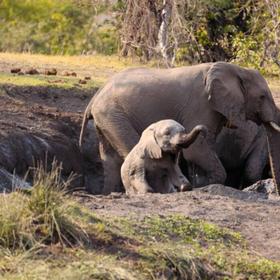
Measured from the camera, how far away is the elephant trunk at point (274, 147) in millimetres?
15000

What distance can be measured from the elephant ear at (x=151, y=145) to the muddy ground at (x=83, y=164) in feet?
2.65

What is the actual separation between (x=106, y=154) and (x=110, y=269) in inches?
304

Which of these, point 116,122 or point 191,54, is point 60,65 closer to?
point 191,54

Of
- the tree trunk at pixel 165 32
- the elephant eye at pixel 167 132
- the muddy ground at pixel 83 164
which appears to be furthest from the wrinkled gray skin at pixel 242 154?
the tree trunk at pixel 165 32

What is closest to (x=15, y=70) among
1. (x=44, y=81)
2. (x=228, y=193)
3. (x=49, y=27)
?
(x=44, y=81)

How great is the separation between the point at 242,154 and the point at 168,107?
6.29 ft

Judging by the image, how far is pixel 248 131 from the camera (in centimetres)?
1706

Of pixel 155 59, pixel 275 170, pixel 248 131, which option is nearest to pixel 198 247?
pixel 275 170

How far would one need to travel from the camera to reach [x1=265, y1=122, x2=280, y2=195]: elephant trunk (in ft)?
49.2

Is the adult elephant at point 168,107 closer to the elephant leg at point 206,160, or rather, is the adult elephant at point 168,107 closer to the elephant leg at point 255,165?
the elephant leg at point 206,160

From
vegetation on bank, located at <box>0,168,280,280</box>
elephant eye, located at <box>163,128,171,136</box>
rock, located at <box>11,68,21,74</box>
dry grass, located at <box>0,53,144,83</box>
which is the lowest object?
dry grass, located at <box>0,53,144,83</box>

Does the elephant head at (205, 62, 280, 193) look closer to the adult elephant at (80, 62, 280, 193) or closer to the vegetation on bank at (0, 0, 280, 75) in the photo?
the adult elephant at (80, 62, 280, 193)

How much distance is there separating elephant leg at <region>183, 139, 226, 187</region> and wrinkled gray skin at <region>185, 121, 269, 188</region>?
4.56ft

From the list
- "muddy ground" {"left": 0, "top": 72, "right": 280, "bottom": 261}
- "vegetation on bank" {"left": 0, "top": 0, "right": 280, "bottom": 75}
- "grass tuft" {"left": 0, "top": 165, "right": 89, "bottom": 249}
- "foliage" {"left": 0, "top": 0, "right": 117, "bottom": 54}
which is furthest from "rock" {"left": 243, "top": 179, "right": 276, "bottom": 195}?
"foliage" {"left": 0, "top": 0, "right": 117, "bottom": 54}
